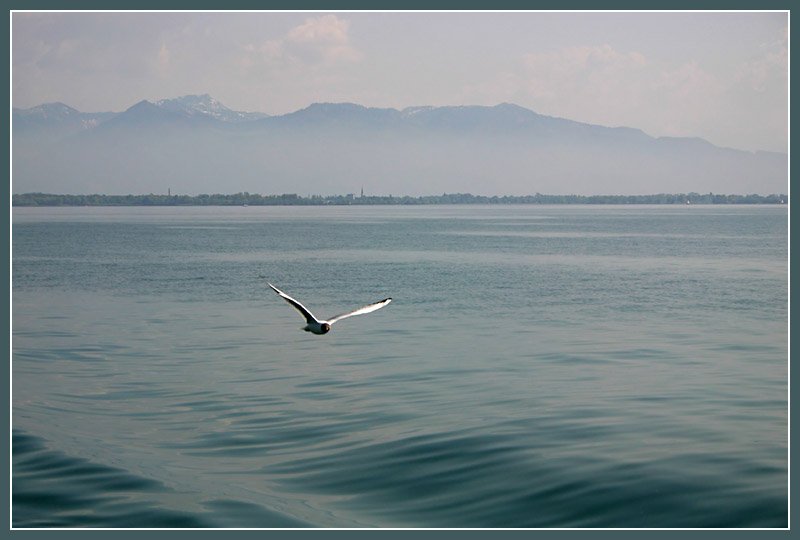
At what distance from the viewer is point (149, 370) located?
29500mm

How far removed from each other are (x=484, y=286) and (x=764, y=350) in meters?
22.4

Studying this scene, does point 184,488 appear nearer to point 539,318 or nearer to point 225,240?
point 539,318

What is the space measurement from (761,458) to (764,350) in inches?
525

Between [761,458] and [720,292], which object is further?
[720,292]

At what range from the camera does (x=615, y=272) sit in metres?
62.0

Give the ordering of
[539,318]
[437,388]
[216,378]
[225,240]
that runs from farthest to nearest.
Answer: [225,240]
[539,318]
[216,378]
[437,388]

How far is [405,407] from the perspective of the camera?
2348cm

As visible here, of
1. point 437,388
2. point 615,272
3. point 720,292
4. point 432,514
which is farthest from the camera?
point 615,272

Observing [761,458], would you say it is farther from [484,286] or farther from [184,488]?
[484,286]

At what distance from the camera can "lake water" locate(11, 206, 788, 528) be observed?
16.9m

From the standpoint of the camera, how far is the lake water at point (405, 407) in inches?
664

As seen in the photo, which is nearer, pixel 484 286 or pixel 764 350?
pixel 764 350

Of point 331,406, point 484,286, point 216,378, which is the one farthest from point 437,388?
point 484,286

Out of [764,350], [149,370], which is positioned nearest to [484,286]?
[764,350]
